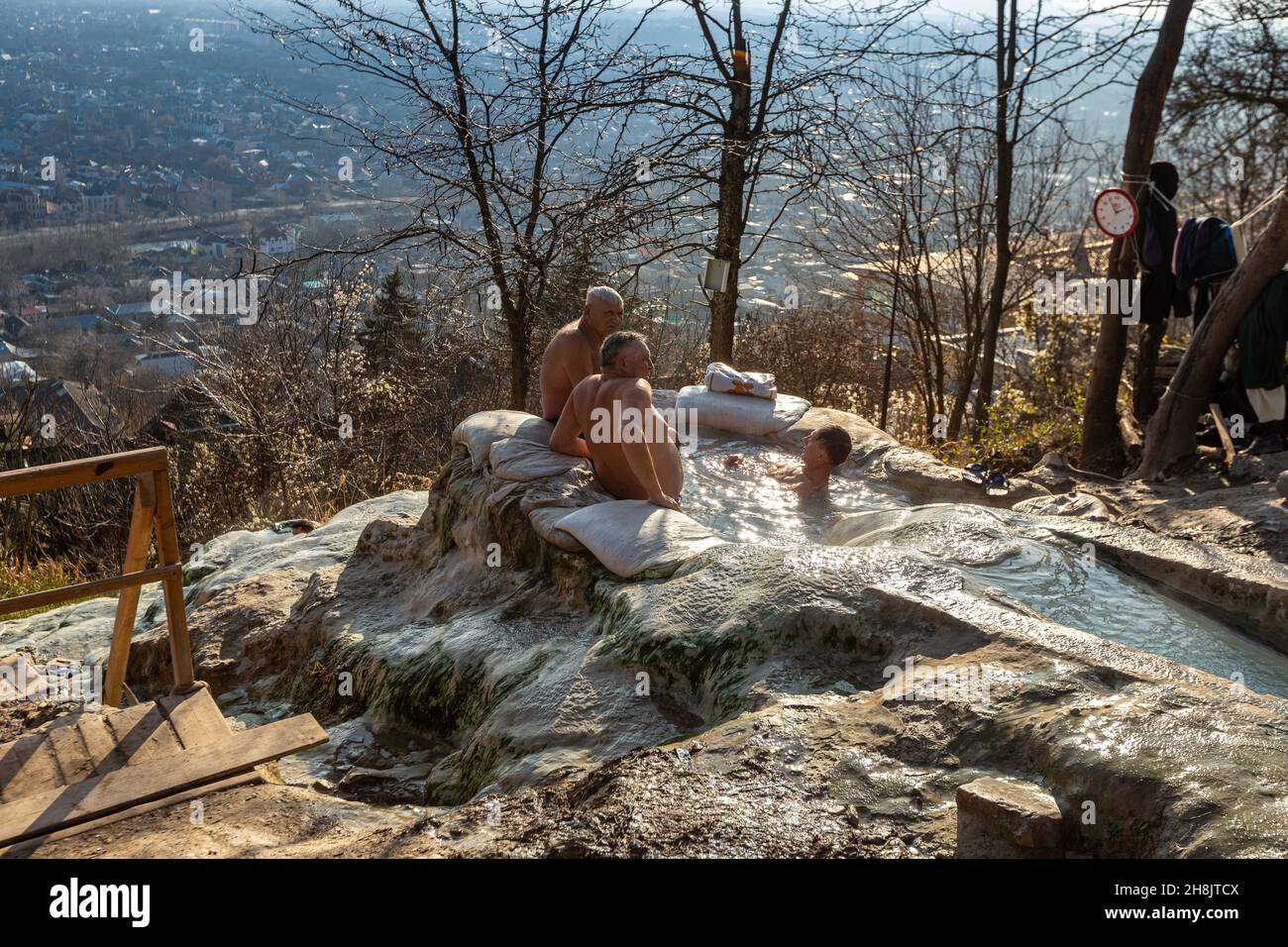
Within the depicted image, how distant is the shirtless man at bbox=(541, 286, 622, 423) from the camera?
6.62 metres

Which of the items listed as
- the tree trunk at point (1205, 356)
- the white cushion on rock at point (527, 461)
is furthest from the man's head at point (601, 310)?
the tree trunk at point (1205, 356)

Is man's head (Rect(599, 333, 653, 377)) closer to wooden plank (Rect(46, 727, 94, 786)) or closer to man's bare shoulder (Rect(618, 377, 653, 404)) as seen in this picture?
man's bare shoulder (Rect(618, 377, 653, 404))

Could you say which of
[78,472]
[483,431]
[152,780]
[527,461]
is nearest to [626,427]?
[527,461]

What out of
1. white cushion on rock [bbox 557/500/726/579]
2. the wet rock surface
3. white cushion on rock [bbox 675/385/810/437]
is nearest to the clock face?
white cushion on rock [bbox 675/385/810/437]

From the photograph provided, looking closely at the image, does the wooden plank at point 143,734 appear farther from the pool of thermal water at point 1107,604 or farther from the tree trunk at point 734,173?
the tree trunk at point 734,173

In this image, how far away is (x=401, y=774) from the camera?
4836 mm

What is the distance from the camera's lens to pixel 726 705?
12.8 ft

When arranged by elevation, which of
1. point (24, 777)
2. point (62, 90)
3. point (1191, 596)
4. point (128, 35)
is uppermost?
point (128, 35)

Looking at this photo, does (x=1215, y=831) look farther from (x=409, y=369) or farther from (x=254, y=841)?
(x=409, y=369)

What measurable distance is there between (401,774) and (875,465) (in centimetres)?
409

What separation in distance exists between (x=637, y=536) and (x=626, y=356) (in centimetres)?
118

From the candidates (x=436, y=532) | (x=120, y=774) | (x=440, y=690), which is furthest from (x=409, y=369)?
(x=120, y=774)

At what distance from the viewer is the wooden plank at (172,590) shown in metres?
4.51

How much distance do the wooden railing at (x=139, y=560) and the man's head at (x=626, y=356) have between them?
2334 mm
